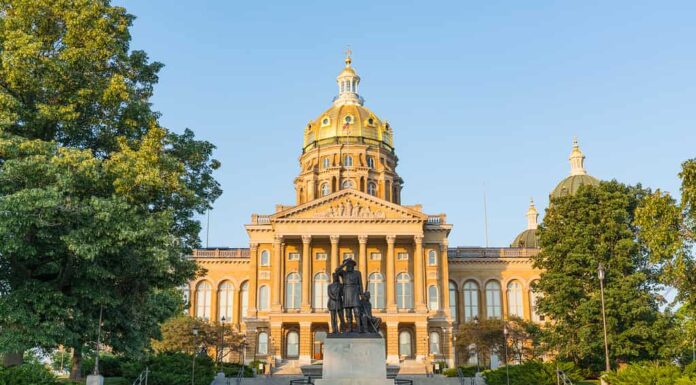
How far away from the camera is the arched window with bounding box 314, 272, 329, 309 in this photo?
65812 mm

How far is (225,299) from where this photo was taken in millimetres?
74188

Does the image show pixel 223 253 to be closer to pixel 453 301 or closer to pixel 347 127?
pixel 347 127

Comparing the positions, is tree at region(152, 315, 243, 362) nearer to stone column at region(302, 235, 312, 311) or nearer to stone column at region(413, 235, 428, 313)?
stone column at region(302, 235, 312, 311)

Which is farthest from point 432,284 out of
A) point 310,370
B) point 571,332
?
point 310,370

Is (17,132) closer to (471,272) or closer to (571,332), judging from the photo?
(571,332)

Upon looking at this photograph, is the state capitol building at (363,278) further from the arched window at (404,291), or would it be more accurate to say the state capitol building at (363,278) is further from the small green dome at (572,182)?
the small green dome at (572,182)

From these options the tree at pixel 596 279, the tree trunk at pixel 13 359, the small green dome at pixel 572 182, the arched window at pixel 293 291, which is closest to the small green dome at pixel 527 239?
the small green dome at pixel 572 182

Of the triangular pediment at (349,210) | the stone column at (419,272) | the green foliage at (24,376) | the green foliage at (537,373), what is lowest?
the green foliage at (537,373)

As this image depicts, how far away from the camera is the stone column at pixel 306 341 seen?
6083cm

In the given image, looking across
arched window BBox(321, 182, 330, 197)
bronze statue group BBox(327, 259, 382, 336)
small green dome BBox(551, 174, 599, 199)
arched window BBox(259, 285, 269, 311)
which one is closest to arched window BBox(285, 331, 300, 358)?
arched window BBox(259, 285, 269, 311)

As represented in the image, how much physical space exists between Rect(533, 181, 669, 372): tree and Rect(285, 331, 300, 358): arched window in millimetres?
28439

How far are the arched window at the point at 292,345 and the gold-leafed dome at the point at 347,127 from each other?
89.2 ft

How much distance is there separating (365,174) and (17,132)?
5813 centimetres

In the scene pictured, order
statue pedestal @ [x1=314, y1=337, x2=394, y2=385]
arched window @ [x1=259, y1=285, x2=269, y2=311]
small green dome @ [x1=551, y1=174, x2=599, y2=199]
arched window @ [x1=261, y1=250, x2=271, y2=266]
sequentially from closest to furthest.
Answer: statue pedestal @ [x1=314, y1=337, x2=394, y2=385] → arched window @ [x1=259, y1=285, x2=269, y2=311] → arched window @ [x1=261, y1=250, x2=271, y2=266] → small green dome @ [x1=551, y1=174, x2=599, y2=199]
